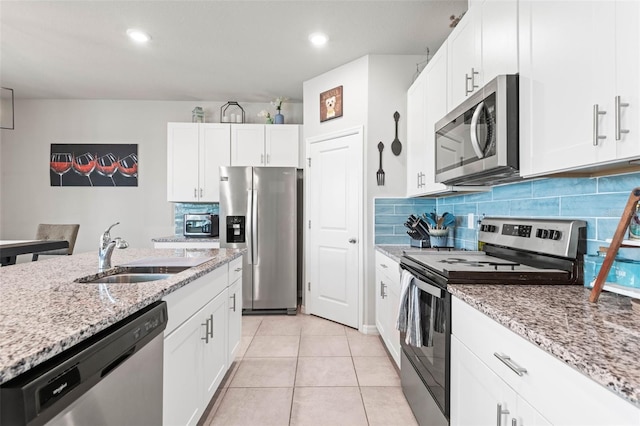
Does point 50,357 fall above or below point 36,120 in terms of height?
below

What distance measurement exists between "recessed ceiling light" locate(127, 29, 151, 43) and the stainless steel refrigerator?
149 centimetres

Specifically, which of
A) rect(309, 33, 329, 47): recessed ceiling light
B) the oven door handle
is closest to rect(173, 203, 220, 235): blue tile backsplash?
rect(309, 33, 329, 47): recessed ceiling light

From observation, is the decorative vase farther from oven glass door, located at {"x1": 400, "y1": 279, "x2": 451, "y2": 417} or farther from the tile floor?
oven glass door, located at {"x1": 400, "y1": 279, "x2": 451, "y2": 417}

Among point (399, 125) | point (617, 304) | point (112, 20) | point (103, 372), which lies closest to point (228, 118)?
point (112, 20)

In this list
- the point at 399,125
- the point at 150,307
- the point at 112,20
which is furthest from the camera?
the point at 399,125

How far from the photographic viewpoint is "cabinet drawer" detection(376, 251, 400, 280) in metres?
→ 2.34

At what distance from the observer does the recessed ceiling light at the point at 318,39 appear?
9.62 ft

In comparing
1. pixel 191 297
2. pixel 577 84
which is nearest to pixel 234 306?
pixel 191 297

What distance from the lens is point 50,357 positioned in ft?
2.27

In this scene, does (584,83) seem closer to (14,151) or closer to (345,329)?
(345,329)

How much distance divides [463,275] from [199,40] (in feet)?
9.69

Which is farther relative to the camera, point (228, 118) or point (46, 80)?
point (228, 118)

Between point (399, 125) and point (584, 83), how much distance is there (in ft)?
7.45

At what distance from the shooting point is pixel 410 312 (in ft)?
5.59
